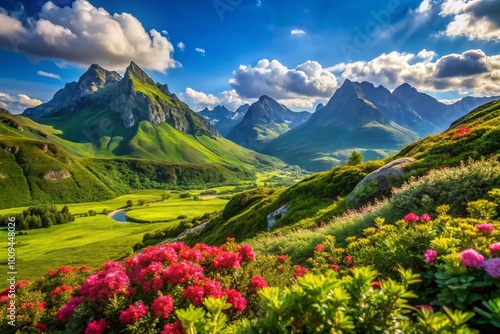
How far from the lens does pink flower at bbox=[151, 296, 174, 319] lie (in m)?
5.32

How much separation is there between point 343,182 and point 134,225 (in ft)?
427

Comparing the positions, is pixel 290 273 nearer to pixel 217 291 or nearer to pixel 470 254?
pixel 217 291

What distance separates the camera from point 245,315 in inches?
254

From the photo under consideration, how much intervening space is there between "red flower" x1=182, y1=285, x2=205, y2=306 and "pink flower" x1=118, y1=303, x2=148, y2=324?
2.84 feet

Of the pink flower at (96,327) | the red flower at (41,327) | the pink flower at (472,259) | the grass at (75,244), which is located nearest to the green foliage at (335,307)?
the pink flower at (472,259)

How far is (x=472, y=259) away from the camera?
391 cm

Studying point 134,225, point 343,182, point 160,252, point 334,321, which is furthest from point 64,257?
point 334,321

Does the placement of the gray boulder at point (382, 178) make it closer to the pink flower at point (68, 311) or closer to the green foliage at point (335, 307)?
the green foliage at point (335, 307)

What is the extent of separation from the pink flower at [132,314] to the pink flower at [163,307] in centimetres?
28

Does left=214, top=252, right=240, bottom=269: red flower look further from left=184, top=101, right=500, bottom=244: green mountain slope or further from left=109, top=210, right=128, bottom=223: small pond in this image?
left=109, top=210, right=128, bottom=223: small pond

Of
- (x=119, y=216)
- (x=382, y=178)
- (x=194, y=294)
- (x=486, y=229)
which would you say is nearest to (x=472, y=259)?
(x=486, y=229)

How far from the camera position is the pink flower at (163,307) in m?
5.32

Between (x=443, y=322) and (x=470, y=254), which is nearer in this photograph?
(x=443, y=322)

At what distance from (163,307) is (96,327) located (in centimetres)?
152
